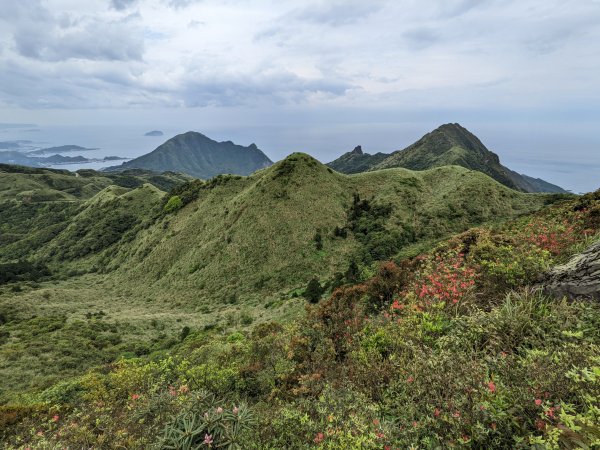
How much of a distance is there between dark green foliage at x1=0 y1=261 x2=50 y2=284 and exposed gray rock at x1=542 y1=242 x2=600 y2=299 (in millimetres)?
75084

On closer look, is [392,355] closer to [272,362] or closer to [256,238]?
[272,362]

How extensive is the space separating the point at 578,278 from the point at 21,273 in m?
80.8

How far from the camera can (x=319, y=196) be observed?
53625 mm

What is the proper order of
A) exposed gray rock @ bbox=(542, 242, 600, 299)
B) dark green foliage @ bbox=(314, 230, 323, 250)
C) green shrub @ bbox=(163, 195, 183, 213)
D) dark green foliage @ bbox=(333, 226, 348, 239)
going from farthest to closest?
green shrub @ bbox=(163, 195, 183, 213)
dark green foliage @ bbox=(333, 226, 348, 239)
dark green foliage @ bbox=(314, 230, 323, 250)
exposed gray rock @ bbox=(542, 242, 600, 299)

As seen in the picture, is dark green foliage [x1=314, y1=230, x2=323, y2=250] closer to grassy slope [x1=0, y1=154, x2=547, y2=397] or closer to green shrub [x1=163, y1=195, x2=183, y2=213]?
grassy slope [x1=0, y1=154, x2=547, y2=397]

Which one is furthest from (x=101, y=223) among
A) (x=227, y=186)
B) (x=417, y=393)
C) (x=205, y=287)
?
(x=417, y=393)

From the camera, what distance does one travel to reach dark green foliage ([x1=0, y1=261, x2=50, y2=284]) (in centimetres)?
5503

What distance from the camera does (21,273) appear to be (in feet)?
194

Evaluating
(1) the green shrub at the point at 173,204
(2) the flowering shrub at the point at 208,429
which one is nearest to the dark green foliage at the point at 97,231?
(1) the green shrub at the point at 173,204

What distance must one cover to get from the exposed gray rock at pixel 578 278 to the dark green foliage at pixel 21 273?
75084 millimetres

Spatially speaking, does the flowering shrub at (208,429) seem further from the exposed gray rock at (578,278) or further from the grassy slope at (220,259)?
the grassy slope at (220,259)

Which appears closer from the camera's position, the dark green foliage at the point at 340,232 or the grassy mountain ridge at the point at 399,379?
the grassy mountain ridge at the point at 399,379

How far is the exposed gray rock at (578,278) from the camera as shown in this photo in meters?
8.34

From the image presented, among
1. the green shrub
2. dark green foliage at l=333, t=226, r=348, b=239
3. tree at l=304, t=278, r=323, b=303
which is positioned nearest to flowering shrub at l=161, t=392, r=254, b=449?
tree at l=304, t=278, r=323, b=303
